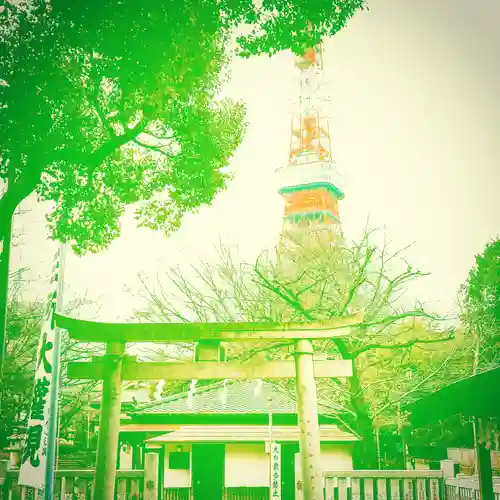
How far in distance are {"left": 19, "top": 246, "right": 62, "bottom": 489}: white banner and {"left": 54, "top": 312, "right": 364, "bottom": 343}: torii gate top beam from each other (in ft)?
1.05

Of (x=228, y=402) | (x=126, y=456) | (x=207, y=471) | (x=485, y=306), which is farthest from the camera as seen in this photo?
(x=126, y=456)

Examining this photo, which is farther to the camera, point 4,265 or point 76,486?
point 76,486

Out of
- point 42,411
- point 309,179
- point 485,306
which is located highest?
point 309,179

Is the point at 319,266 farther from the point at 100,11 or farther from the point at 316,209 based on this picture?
the point at 316,209

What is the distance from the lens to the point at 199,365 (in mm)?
7555

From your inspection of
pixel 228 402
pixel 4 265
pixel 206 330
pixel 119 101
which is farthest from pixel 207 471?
pixel 119 101

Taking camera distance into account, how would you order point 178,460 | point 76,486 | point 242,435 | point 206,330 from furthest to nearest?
point 178,460
point 242,435
point 76,486
point 206,330

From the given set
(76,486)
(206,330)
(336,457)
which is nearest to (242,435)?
(336,457)

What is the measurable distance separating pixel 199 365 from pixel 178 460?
7.41 metres

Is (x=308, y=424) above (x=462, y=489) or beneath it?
above

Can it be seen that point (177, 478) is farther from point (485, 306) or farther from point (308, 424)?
point (485, 306)

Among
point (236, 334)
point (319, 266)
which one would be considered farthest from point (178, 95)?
point (319, 266)

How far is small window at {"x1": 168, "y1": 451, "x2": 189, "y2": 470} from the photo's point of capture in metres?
13.8

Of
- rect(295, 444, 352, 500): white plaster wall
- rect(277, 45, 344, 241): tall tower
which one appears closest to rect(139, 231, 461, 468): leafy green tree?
rect(295, 444, 352, 500): white plaster wall
